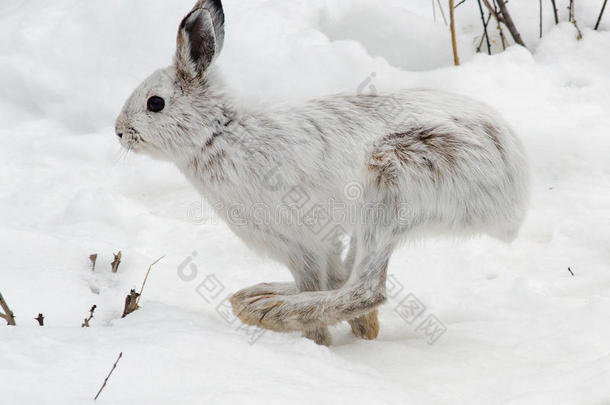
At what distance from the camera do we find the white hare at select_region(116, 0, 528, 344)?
272 centimetres

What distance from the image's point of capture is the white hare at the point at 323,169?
8.94ft

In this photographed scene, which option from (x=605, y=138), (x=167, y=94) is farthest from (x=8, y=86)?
(x=605, y=138)

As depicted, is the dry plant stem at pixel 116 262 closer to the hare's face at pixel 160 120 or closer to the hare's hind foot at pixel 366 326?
the hare's face at pixel 160 120

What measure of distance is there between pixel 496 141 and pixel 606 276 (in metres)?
0.98

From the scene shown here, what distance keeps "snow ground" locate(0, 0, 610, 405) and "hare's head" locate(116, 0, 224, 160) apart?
220 millimetres

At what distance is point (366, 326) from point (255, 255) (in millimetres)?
848

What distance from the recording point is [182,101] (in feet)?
9.75

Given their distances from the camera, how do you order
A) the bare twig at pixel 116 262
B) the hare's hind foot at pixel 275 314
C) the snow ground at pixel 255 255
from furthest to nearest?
the bare twig at pixel 116 262
the hare's hind foot at pixel 275 314
the snow ground at pixel 255 255

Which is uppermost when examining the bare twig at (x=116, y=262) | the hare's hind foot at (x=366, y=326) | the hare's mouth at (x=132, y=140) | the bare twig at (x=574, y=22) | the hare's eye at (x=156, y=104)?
the hare's eye at (x=156, y=104)

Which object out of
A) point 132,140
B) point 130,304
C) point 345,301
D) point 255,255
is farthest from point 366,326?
point 132,140

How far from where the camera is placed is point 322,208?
2.88m

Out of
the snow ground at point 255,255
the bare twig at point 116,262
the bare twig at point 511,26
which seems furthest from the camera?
the bare twig at point 511,26

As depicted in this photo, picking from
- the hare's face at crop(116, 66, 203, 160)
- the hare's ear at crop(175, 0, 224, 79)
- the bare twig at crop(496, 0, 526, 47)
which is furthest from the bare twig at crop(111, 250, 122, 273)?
the bare twig at crop(496, 0, 526, 47)

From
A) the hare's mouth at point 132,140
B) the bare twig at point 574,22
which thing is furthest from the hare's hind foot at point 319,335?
the bare twig at point 574,22
